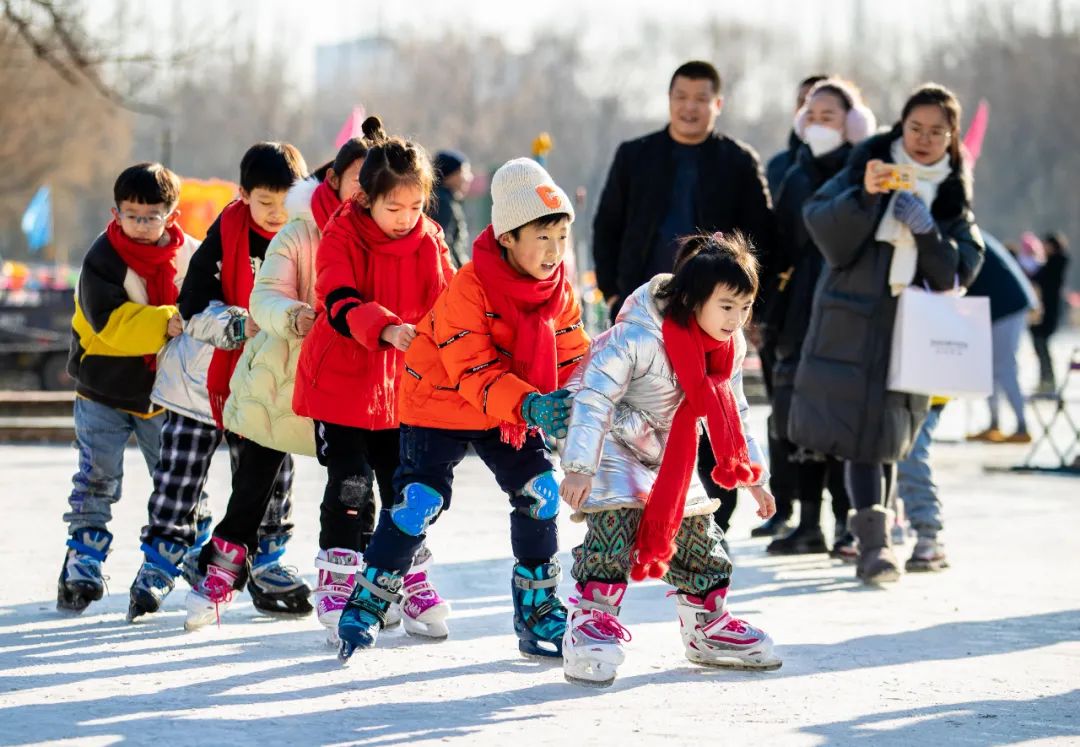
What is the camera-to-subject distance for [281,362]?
566cm

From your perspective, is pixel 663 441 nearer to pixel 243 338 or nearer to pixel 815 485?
pixel 243 338

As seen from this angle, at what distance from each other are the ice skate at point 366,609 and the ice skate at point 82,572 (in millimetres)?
1204

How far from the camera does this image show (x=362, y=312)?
5.07m

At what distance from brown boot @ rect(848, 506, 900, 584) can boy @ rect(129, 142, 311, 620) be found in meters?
2.25

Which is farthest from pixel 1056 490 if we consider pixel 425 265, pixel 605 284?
pixel 425 265

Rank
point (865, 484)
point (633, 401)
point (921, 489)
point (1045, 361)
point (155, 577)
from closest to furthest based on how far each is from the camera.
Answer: point (633, 401) → point (155, 577) → point (865, 484) → point (921, 489) → point (1045, 361)

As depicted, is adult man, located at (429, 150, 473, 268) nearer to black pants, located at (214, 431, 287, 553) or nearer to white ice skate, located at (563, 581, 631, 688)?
black pants, located at (214, 431, 287, 553)

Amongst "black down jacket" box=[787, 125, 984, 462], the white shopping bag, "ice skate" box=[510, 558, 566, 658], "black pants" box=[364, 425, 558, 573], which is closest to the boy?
"black pants" box=[364, 425, 558, 573]

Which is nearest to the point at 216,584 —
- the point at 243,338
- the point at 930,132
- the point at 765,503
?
the point at 243,338

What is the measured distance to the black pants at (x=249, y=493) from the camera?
571cm

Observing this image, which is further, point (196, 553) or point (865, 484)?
point (865, 484)

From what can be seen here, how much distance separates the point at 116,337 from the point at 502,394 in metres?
1.74

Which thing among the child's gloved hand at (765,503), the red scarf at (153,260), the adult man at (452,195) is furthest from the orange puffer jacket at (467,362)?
the adult man at (452,195)

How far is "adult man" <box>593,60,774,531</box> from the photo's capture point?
7.16 metres
